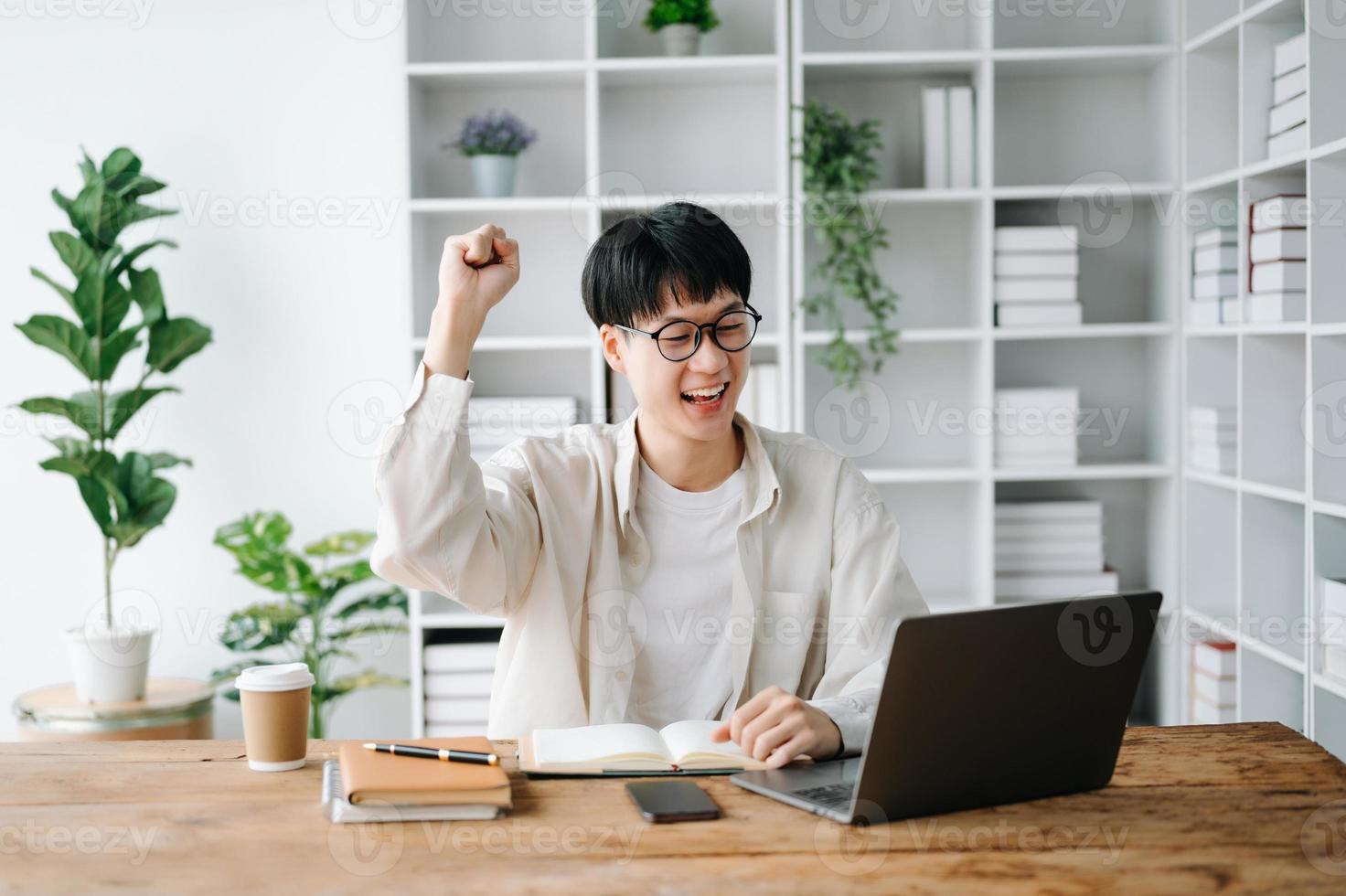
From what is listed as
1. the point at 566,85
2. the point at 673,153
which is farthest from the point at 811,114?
the point at 566,85

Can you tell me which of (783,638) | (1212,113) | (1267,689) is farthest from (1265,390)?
(783,638)

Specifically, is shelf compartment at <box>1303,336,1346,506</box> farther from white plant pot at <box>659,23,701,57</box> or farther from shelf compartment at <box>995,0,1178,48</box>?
white plant pot at <box>659,23,701,57</box>

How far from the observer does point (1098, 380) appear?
352 cm

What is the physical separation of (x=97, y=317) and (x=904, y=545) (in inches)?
89.0

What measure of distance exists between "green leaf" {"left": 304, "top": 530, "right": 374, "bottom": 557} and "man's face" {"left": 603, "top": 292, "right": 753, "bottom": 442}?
1.74 meters

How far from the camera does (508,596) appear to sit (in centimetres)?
178

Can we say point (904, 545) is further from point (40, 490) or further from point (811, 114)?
point (40, 490)

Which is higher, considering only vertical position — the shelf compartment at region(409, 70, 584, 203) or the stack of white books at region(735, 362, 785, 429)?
the shelf compartment at region(409, 70, 584, 203)

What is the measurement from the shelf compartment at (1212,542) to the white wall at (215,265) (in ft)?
7.15

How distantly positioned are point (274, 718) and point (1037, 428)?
2.43 metres

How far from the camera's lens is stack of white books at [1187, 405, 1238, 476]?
304 centimetres

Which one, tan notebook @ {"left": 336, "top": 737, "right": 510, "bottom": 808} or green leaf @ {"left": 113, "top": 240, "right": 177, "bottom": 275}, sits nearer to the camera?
tan notebook @ {"left": 336, "top": 737, "right": 510, "bottom": 808}

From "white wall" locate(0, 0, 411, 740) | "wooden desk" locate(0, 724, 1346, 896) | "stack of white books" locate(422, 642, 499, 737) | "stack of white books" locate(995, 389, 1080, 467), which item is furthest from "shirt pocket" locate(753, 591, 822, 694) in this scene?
"white wall" locate(0, 0, 411, 740)

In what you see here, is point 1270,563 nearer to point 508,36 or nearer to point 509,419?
point 509,419
